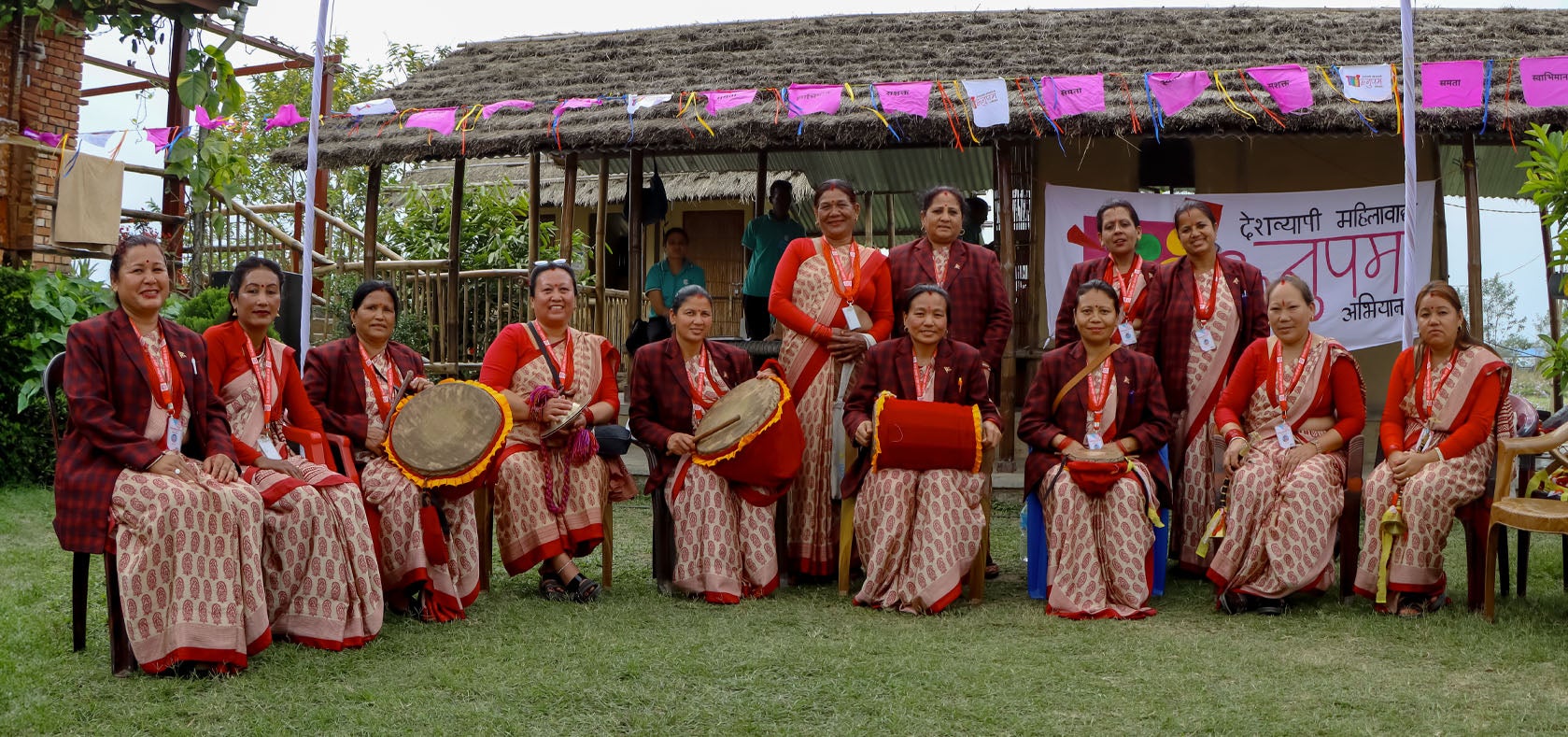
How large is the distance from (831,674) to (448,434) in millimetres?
1890

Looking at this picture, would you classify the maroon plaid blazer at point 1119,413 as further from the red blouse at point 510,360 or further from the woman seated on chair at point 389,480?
the woman seated on chair at point 389,480

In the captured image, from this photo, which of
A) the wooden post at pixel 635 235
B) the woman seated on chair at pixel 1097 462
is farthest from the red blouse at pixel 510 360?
the wooden post at pixel 635 235

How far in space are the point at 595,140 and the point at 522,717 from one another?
20.2 ft

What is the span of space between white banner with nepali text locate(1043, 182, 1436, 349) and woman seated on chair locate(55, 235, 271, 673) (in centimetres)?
665

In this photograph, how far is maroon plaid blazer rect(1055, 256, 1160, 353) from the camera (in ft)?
19.2

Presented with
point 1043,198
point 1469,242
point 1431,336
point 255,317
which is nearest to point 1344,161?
point 1469,242

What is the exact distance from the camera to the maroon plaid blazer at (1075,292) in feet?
19.2

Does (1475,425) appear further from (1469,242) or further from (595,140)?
(595,140)

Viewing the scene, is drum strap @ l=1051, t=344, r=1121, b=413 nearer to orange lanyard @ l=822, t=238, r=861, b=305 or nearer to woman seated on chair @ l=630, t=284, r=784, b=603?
orange lanyard @ l=822, t=238, r=861, b=305

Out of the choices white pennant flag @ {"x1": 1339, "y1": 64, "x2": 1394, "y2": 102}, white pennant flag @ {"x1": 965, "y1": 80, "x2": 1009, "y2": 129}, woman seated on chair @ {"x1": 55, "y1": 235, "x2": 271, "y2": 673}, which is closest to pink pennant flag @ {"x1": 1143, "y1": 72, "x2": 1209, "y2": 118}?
white pennant flag @ {"x1": 1339, "y1": 64, "x2": 1394, "y2": 102}

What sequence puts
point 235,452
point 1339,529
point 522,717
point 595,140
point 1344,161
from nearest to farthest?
1. point 522,717
2. point 235,452
3. point 1339,529
4. point 595,140
5. point 1344,161

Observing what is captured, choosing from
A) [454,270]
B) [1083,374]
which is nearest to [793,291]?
[1083,374]

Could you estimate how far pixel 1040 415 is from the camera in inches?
216

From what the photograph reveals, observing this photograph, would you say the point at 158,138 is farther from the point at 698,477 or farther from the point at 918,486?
the point at 918,486
